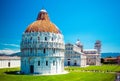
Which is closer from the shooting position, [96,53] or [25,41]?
[25,41]

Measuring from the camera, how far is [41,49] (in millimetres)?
62938

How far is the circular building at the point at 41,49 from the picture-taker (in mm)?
62969

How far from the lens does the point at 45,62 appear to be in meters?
63.2

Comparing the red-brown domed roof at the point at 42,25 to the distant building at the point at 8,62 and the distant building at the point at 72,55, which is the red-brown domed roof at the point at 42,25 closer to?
the distant building at the point at 8,62

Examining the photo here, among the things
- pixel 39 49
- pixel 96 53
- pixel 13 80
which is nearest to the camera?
pixel 13 80

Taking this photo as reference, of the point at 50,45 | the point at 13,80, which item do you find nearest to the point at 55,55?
the point at 50,45

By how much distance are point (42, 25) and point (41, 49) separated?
6.54m

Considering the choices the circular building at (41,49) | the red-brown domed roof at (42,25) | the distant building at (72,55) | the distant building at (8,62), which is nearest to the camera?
the circular building at (41,49)

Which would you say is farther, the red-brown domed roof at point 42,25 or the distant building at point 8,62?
the distant building at point 8,62

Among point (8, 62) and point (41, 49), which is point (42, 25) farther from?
point (8, 62)

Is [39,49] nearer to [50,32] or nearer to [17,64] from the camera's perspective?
[50,32]

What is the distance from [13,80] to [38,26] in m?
20.8

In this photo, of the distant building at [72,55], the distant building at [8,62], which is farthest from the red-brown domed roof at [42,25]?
the distant building at [72,55]

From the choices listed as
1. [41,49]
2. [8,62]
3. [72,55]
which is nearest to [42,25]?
[41,49]
